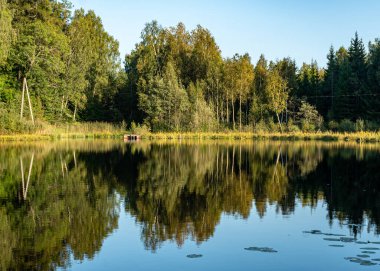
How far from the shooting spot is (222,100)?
2886 inches

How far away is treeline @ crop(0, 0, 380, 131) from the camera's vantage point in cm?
6072

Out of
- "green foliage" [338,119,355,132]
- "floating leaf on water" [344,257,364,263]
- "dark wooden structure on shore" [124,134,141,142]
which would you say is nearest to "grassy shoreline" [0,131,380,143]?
"dark wooden structure on shore" [124,134,141,142]

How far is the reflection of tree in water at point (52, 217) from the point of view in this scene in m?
10.4

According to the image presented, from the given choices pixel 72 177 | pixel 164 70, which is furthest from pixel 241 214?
pixel 164 70

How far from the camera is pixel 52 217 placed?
45.6ft

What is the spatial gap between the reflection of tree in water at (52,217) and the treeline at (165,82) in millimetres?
35661

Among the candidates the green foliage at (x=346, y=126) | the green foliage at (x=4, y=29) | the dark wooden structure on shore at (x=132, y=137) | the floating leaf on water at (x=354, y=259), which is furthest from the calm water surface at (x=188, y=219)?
the green foliage at (x=346, y=126)

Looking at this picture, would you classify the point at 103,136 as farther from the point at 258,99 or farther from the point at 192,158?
the point at 192,158

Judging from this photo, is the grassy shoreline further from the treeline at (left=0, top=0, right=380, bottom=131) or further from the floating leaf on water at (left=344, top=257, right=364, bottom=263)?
the floating leaf on water at (left=344, top=257, right=364, bottom=263)

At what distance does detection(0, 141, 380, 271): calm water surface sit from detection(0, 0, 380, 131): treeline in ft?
121

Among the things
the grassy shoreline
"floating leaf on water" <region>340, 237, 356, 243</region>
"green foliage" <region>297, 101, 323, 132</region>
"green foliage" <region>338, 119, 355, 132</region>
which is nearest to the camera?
"floating leaf on water" <region>340, 237, 356, 243</region>

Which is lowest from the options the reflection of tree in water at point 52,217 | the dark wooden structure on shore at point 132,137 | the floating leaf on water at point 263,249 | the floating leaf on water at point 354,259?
the floating leaf on water at point 263,249

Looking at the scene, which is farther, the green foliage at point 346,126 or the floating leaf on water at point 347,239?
the green foliage at point 346,126

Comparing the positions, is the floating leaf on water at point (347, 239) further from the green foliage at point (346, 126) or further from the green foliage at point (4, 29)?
the green foliage at point (346, 126)
